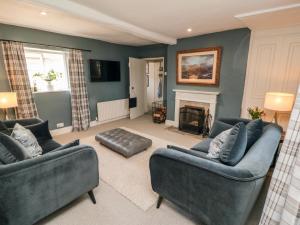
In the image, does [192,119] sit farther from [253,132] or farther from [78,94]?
[78,94]

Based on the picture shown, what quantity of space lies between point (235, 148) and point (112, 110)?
435 centimetres

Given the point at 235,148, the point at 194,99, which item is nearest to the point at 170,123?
the point at 194,99

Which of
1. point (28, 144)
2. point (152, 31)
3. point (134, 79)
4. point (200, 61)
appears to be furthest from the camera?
point (134, 79)

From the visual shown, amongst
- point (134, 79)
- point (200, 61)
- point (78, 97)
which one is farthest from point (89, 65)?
→ point (200, 61)

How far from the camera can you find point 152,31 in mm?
3686

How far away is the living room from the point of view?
1327 millimetres

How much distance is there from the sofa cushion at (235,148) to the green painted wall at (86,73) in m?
4.04

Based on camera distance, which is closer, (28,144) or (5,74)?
(28,144)

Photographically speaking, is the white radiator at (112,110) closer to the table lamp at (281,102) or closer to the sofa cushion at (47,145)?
the sofa cushion at (47,145)

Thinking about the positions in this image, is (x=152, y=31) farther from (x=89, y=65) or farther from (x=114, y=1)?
(x=89, y=65)

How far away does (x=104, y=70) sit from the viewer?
16.3ft

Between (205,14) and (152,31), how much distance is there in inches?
53.1

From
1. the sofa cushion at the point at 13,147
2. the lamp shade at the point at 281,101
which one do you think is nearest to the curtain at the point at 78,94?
the sofa cushion at the point at 13,147

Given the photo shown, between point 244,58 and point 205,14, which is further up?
point 205,14
